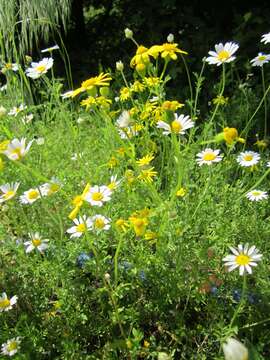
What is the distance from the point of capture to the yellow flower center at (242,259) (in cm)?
129

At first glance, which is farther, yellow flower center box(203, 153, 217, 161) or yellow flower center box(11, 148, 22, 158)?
yellow flower center box(203, 153, 217, 161)

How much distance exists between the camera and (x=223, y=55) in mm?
1780

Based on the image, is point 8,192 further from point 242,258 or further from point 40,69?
point 242,258

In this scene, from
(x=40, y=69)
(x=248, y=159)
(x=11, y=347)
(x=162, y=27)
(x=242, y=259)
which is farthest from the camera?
(x=162, y=27)

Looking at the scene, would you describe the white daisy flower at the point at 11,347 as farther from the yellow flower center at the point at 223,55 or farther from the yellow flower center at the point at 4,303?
the yellow flower center at the point at 223,55

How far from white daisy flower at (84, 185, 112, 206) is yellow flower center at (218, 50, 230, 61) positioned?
2.16 ft

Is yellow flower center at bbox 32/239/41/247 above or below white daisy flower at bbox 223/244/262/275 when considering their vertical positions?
below

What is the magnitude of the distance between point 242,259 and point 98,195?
45 cm

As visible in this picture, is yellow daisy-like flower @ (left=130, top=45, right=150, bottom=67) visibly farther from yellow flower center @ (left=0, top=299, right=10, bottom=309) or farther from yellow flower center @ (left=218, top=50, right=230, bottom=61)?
yellow flower center @ (left=0, top=299, right=10, bottom=309)

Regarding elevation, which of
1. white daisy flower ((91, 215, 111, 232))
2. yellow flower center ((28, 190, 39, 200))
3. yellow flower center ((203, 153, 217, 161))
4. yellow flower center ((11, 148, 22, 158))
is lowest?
white daisy flower ((91, 215, 111, 232))

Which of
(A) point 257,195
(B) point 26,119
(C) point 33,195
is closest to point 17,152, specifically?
(C) point 33,195

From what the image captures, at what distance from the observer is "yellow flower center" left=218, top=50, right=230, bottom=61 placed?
5.79ft

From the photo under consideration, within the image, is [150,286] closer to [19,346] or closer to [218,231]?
[218,231]

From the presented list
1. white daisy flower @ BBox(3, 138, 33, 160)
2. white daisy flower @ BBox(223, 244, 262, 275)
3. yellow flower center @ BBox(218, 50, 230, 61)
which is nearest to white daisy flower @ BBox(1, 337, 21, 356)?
white daisy flower @ BBox(3, 138, 33, 160)
